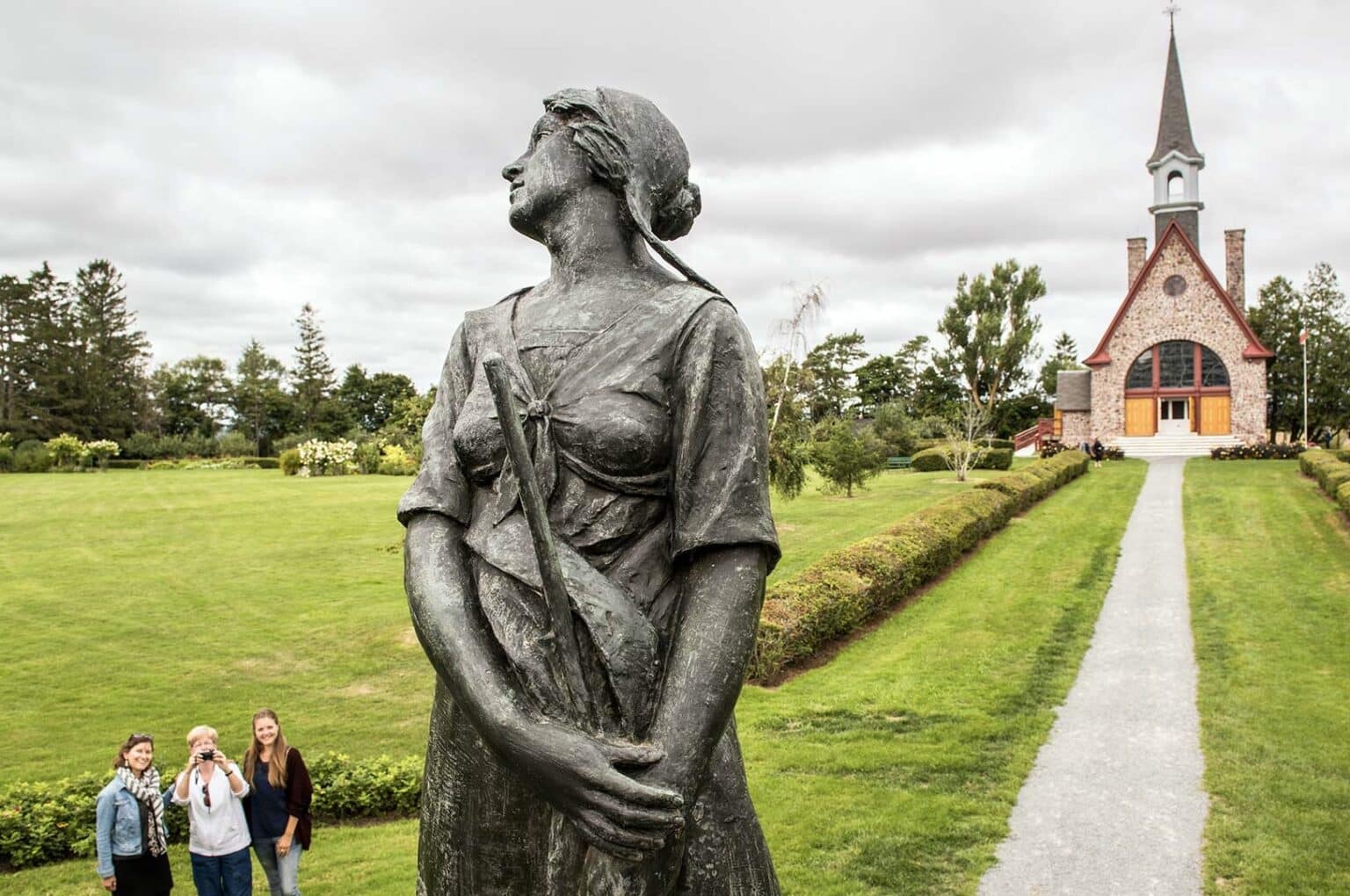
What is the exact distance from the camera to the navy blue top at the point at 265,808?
705 cm

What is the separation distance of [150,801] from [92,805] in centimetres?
278

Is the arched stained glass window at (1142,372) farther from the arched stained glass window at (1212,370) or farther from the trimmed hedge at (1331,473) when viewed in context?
the trimmed hedge at (1331,473)

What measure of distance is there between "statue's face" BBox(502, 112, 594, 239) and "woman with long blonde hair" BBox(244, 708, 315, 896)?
17.7ft

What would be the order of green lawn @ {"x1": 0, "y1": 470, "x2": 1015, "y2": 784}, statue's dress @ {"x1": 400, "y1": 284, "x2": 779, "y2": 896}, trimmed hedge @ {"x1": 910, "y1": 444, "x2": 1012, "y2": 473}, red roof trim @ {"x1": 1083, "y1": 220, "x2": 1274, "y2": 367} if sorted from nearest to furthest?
1. statue's dress @ {"x1": 400, "y1": 284, "x2": 779, "y2": 896}
2. green lawn @ {"x1": 0, "y1": 470, "x2": 1015, "y2": 784}
3. trimmed hedge @ {"x1": 910, "y1": 444, "x2": 1012, "y2": 473}
4. red roof trim @ {"x1": 1083, "y1": 220, "x2": 1274, "y2": 367}

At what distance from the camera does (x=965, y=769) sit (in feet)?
32.3

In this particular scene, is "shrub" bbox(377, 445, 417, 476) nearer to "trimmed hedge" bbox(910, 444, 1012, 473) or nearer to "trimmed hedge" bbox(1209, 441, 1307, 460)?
"trimmed hedge" bbox(910, 444, 1012, 473)

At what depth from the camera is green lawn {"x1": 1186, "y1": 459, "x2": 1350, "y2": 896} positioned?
796 centimetres

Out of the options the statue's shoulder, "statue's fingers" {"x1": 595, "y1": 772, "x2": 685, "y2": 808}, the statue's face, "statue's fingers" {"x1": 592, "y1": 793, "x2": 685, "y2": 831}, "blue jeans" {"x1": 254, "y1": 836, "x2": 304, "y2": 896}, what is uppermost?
the statue's face

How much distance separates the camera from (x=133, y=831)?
21.5ft

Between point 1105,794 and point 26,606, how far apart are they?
54.5ft

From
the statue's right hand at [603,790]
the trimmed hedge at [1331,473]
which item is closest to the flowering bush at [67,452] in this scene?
the trimmed hedge at [1331,473]

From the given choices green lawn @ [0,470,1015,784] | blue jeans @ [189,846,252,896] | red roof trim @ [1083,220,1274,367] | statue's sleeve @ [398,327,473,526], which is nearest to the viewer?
Answer: statue's sleeve @ [398,327,473,526]

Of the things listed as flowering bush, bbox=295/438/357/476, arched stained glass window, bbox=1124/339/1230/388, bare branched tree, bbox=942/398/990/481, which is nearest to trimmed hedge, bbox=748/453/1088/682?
bare branched tree, bbox=942/398/990/481

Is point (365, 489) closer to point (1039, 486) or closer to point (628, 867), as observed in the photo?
point (1039, 486)
